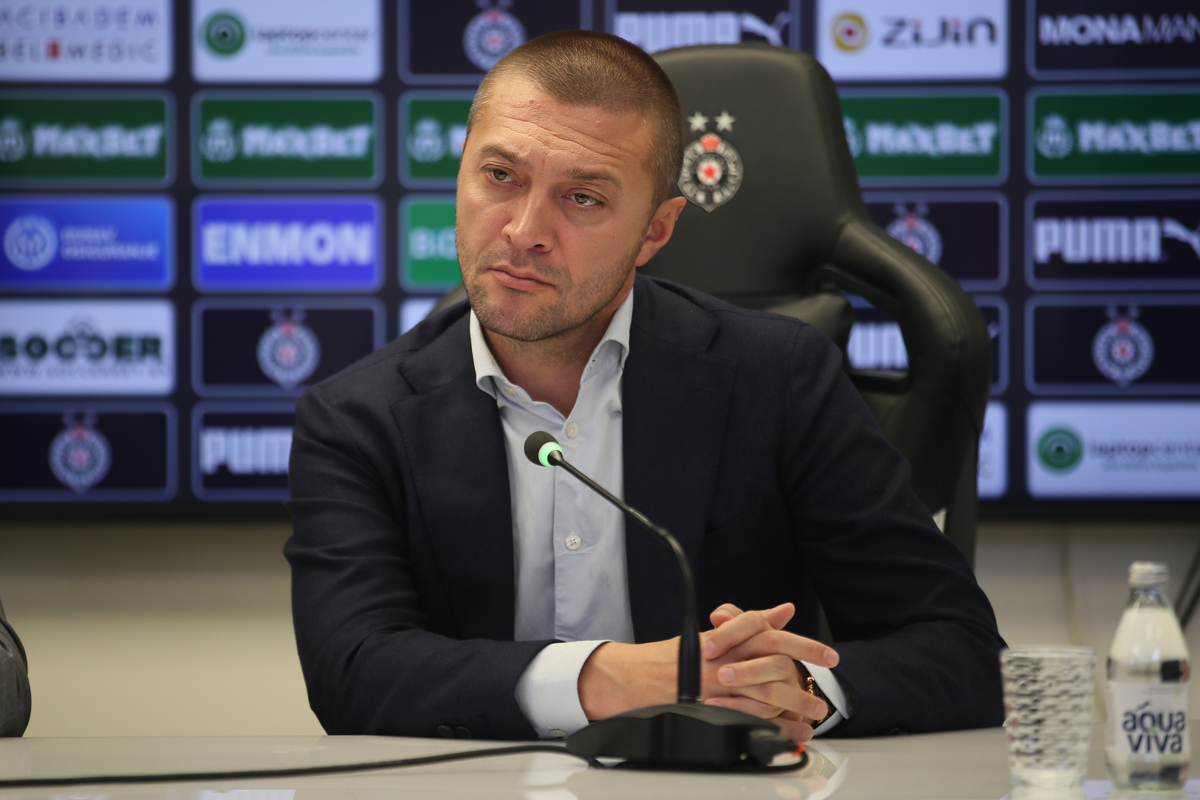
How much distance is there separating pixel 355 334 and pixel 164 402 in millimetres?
427

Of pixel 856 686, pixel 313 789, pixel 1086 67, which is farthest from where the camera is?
pixel 1086 67

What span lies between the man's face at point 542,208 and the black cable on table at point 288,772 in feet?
1.81

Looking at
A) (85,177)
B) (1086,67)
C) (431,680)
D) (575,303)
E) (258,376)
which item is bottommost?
(431,680)

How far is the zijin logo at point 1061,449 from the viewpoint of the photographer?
7.96 ft

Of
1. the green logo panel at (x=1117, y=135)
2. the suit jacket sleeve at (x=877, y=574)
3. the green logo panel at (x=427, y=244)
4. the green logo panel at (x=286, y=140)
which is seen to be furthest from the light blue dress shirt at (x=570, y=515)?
the green logo panel at (x=1117, y=135)

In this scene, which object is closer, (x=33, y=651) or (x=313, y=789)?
(x=313, y=789)

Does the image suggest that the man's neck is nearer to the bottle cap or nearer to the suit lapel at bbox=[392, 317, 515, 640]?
the suit lapel at bbox=[392, 317, 515, 640]

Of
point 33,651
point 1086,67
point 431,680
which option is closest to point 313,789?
point 431,680

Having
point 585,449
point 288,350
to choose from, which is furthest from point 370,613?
point 288,350

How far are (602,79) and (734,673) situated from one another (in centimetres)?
70

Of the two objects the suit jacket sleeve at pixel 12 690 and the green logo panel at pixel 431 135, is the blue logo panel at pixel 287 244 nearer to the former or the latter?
the green logo panel at pixel 431 135

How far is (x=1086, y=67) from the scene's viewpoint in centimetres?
244

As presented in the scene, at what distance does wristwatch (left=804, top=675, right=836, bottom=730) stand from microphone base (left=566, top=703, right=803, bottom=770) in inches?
7.7

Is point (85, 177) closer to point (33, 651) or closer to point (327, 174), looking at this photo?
point (327, 174)
